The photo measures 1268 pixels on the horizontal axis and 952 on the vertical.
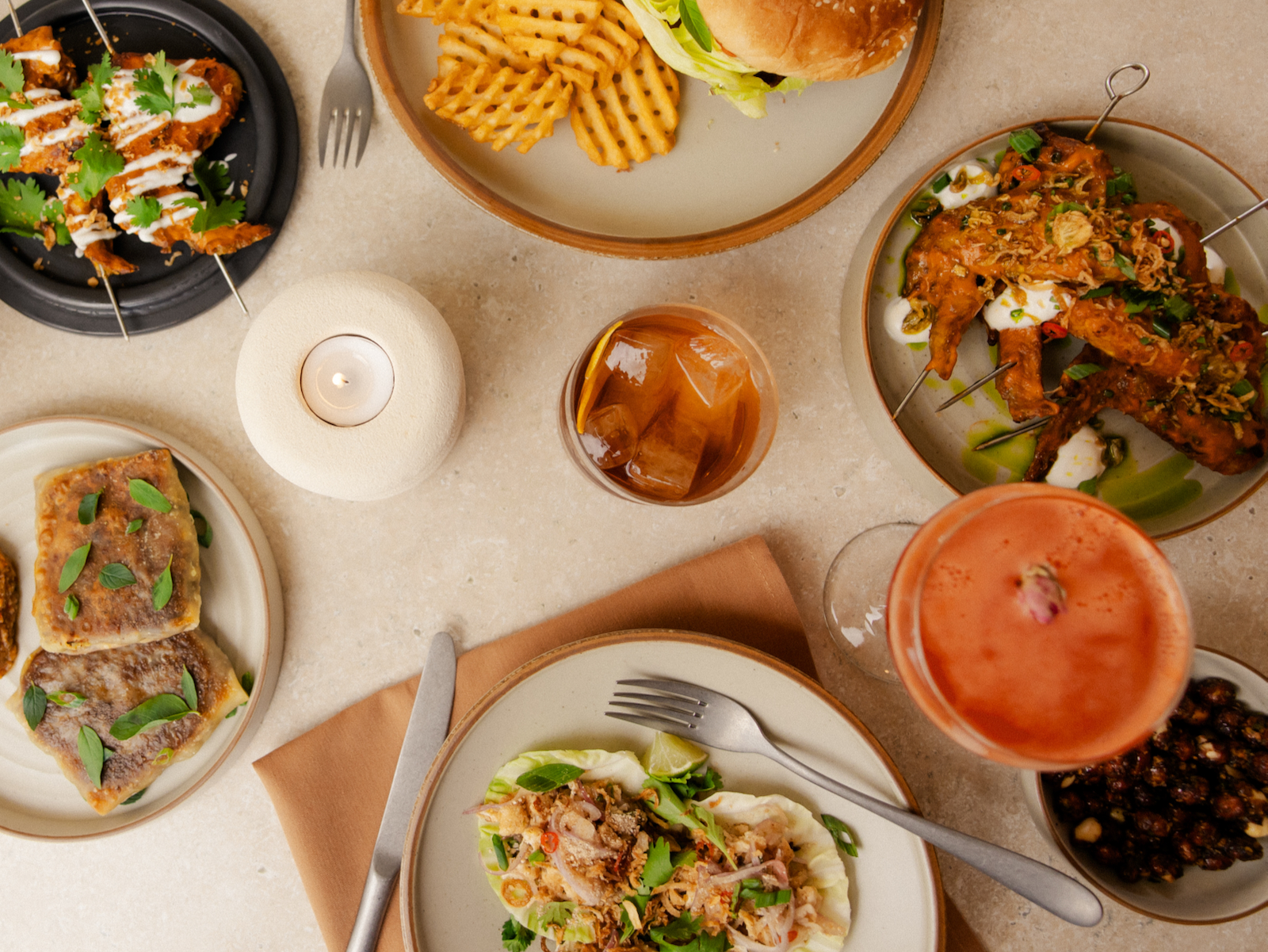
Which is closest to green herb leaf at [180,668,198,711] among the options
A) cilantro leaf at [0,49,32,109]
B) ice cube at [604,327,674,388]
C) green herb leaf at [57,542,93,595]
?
green herb leaf at [57,542,93,595]

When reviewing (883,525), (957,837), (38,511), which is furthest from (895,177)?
(38,511)

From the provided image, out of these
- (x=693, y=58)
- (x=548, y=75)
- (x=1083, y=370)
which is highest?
(x=693, y=58)

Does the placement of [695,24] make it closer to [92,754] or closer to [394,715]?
[394,715]

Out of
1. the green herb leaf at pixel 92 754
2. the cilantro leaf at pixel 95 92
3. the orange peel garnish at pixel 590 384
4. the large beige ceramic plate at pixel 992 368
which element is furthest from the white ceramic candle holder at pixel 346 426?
the large beige ceramic plate at pixel 992 368

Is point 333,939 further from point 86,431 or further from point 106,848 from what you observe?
point 86,431

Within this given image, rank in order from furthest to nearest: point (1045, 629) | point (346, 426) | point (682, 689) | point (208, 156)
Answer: point (208, 156), point (682, 689), point (346, 426), point (1045, 629)

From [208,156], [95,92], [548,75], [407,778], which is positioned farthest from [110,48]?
[407,778]

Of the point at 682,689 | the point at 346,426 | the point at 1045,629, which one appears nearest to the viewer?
the point at 1045,629
